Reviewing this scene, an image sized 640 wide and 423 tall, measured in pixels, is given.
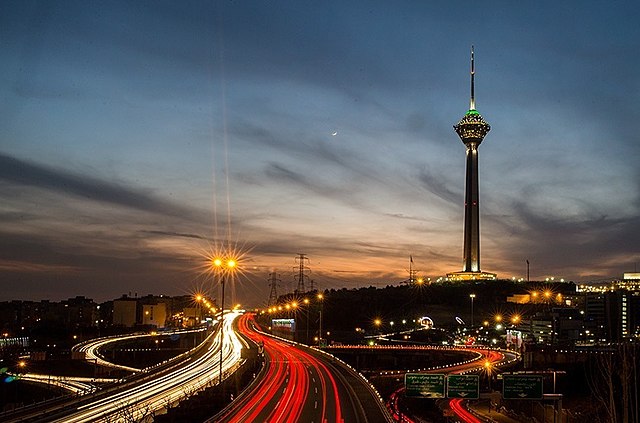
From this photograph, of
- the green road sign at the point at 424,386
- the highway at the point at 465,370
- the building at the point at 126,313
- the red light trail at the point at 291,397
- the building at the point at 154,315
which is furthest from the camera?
the building at the point at 154,315

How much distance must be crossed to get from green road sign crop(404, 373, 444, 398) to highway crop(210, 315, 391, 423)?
2613mm

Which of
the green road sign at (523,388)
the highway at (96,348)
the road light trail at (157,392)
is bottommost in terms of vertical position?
the highway at (96,348)

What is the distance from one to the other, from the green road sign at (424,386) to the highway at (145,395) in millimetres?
17537

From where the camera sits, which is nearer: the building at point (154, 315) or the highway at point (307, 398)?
the highway at point (307, 398)

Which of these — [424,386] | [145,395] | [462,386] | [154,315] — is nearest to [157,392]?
[145,395]

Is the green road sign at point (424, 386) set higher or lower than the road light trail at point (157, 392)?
higher

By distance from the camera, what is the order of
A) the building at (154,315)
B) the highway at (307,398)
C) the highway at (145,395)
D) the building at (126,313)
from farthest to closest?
the building at (154,315)
the building at (126,313)
the highway at (145,395)
the highway at (307,398)

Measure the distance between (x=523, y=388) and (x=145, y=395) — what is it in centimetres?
3217

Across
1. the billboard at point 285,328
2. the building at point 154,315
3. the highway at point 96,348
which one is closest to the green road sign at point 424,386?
the highway at point 96,348

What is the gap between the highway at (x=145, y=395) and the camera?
43750 mm

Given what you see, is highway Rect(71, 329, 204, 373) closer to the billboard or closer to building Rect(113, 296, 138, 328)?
the billboard

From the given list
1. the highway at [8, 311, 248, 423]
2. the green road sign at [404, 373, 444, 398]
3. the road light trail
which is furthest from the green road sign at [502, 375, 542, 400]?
the road light trail

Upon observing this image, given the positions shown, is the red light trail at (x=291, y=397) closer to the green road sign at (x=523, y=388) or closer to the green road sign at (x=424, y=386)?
the green road sign at (x=424, y=386)

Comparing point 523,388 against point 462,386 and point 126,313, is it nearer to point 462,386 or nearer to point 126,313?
point 462,386
